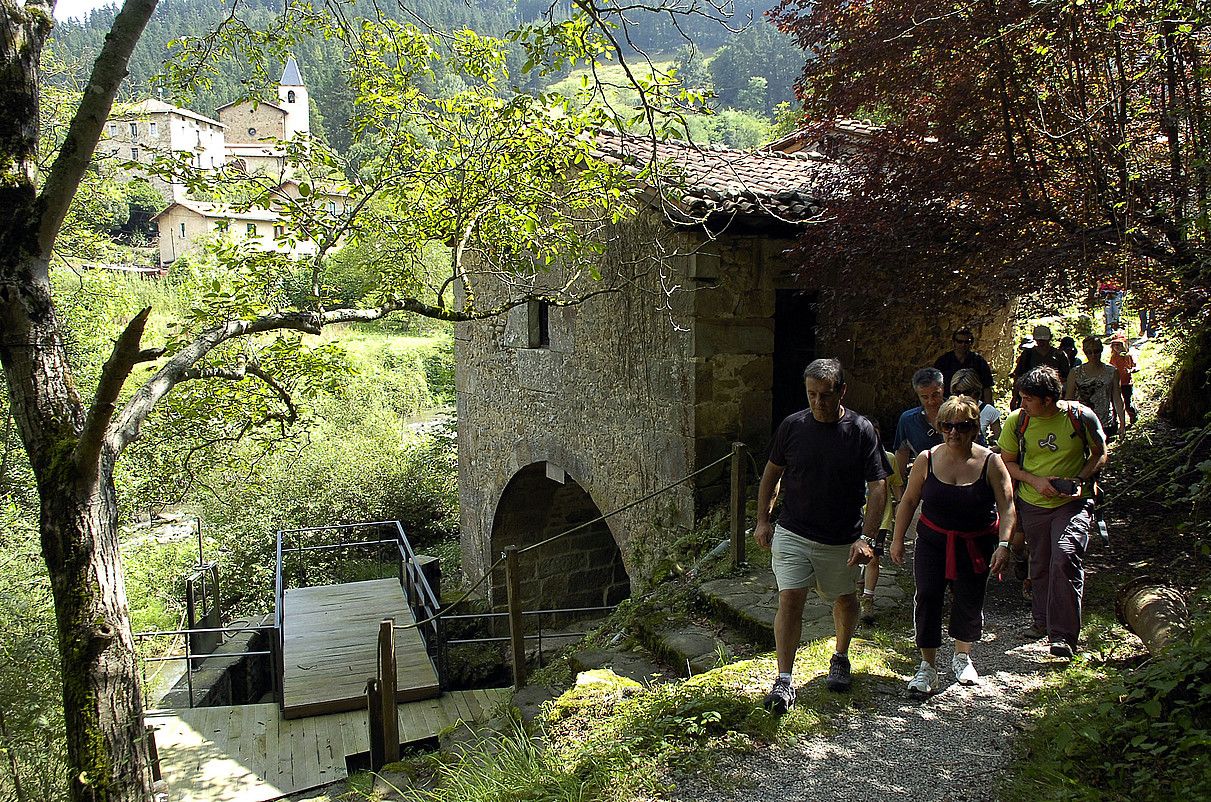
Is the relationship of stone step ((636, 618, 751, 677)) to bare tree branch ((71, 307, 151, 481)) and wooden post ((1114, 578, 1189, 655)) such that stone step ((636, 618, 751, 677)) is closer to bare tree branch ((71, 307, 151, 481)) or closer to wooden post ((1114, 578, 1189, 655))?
wooden post ((1114, 578, 1189, 655))

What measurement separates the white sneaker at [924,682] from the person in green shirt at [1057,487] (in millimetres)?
743

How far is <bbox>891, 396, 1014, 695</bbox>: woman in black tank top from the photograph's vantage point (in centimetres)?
371

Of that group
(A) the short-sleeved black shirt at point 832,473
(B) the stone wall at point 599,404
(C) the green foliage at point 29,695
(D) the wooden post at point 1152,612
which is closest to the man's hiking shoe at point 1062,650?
(D) the wooden post at point 1152,612

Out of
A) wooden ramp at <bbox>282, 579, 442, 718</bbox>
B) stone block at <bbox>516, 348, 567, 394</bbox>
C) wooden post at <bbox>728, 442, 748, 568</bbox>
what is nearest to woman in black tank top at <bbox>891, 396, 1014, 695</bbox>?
wooden post at <bbox>728, 442, 748, 568</bbox>

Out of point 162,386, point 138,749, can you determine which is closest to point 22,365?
point 162,386

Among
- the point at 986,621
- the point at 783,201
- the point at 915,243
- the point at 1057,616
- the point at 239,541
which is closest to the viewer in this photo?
the point at 1057,616

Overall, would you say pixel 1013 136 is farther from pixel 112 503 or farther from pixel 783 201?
pixel 112 503

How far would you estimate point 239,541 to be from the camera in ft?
53.6

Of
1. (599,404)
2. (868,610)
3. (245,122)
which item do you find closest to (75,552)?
(868,610)

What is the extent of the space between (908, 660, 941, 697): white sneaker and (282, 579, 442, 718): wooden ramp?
5284 millimetres

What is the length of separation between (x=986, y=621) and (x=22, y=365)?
16.7 ft

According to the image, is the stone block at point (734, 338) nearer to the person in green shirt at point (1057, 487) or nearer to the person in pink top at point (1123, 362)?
the person in pink top at point (1123, 362)

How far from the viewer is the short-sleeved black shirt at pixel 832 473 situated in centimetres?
359

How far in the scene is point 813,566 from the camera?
12.0 ft
